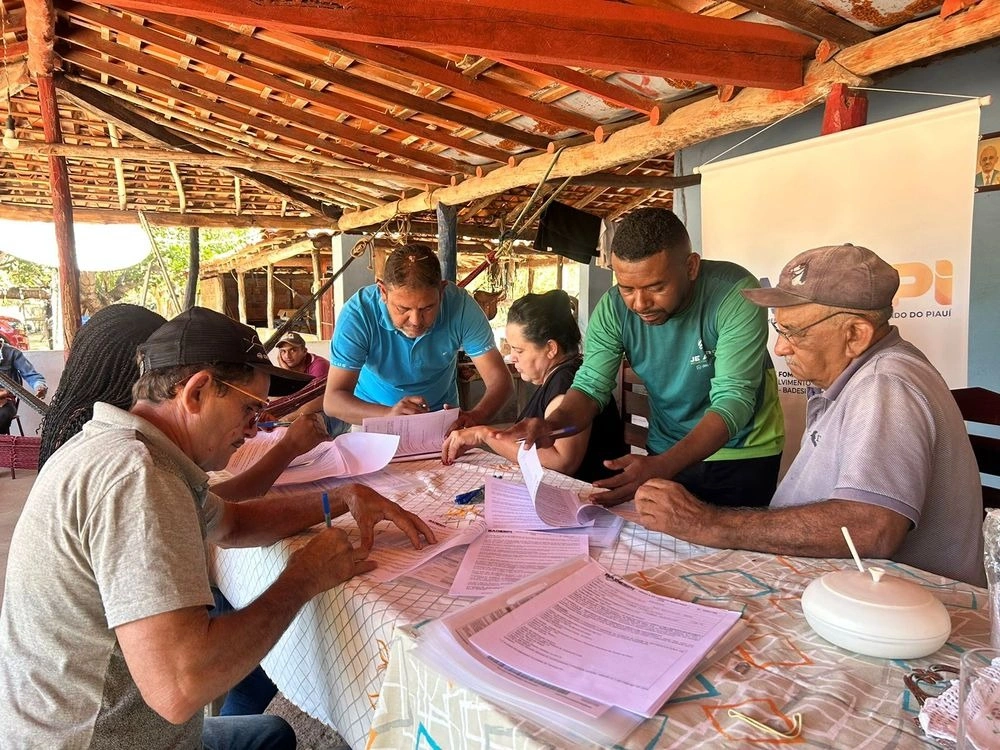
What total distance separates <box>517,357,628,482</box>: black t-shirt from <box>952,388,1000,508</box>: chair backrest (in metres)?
1.13

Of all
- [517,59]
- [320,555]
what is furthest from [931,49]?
[320,555]

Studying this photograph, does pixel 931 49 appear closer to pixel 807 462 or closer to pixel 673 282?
pixel 673 282

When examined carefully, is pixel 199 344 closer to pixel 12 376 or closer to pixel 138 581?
pixel 138 581

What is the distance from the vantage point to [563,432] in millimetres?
2188

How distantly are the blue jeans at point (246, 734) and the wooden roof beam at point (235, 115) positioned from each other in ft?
16.2

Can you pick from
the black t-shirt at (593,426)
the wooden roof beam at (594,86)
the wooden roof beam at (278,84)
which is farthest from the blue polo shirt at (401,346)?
the wooden roof beam at (278,84)

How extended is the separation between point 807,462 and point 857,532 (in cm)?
36

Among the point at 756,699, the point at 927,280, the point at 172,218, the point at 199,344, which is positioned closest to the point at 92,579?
the point at 199,344

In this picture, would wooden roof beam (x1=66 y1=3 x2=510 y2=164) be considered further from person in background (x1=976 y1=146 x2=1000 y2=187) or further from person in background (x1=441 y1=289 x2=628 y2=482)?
person in background (x1=976 y1=146 x2=1000 y2=187)

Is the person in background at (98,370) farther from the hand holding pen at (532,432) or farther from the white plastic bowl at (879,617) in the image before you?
the white plastic bowl at (879,617)

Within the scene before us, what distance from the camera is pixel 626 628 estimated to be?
3.27 ft

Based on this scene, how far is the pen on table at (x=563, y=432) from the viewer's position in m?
2.11

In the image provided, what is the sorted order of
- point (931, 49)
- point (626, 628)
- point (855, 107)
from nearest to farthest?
1. point (626, 628)
2. point (931, 49)
3. point (855, 107)

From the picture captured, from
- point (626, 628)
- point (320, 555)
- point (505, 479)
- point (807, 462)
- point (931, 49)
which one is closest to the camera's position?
point (626, 628)
